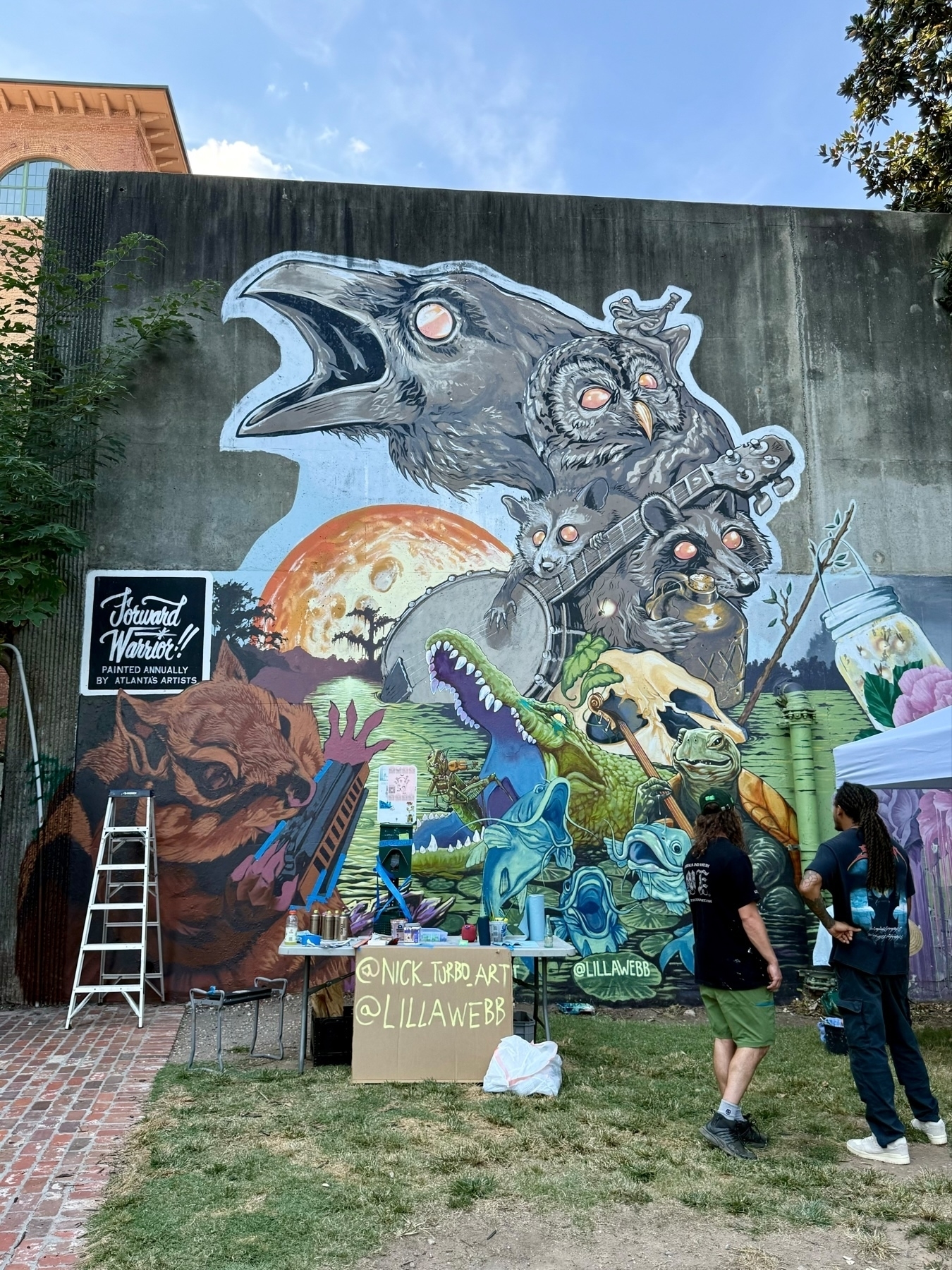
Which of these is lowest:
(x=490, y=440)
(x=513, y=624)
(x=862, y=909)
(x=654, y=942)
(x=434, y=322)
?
(x=654, y=942)

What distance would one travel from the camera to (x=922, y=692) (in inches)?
362

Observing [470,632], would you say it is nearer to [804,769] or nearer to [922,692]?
[804,769]

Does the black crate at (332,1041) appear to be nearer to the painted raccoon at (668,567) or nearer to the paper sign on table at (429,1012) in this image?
the paper sign on table at (429,1012)

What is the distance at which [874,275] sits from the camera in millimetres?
Result: 9961

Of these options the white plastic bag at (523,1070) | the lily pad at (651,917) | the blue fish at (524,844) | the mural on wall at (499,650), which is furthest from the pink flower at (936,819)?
the white plastic bag at (523,1070)

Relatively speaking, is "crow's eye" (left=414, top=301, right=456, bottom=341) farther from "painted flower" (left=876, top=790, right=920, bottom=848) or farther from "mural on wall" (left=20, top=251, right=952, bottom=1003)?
"painted flower" (left=876, top=790, right=920, bottom=848)

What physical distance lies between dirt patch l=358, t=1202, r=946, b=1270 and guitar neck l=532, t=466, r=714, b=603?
577cm

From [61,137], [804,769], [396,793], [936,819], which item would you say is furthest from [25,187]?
[936,819]

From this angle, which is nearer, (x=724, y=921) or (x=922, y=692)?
(x=724, y=921)

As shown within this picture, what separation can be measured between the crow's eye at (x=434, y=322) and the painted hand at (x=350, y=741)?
3.64 meters

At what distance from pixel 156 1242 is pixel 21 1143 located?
1.60 m

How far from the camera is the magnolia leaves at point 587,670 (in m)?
8.88

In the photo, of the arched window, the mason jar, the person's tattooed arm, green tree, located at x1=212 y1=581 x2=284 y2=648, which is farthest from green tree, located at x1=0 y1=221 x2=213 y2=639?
the arched window

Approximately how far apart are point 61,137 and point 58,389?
1410 cm
